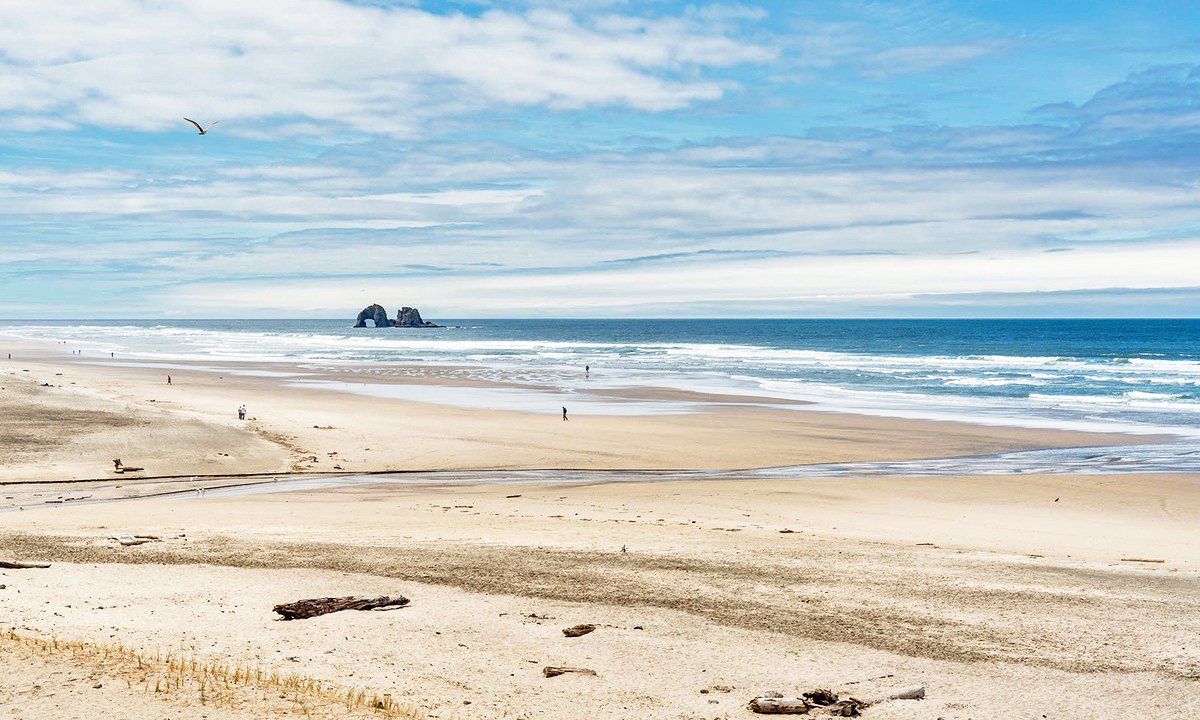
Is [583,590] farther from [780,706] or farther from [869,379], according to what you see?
[869,379]

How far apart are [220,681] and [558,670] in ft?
10.8

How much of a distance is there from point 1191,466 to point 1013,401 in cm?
2028

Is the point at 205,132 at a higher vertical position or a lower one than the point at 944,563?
higher

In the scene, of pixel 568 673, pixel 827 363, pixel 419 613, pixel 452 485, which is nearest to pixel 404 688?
pixel 568 673

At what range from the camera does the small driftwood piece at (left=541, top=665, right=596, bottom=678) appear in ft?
31.9

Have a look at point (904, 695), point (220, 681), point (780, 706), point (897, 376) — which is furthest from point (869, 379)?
point (220, 681)

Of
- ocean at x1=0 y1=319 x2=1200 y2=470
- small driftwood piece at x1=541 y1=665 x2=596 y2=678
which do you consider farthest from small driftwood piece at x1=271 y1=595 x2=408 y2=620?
ocean at x1=0 y1=319 x2=1200 y2=470

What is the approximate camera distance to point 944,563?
1454 cm

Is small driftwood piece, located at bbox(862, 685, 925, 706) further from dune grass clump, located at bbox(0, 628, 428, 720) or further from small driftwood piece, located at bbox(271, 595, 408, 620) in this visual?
small driftwood piece, located at bbox(271, 595, 408, 620)

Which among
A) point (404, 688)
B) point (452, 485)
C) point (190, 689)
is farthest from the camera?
point (452, 485)

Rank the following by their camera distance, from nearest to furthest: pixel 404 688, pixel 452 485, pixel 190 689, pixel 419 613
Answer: pixel 190 689
pixel 404 688
pixel 419 613
pixel 452 485

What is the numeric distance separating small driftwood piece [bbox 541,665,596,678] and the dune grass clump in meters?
1.57

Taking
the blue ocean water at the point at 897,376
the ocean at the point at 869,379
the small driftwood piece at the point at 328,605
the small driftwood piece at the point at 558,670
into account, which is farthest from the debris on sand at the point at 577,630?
the blue ocean water at the point at 897,376

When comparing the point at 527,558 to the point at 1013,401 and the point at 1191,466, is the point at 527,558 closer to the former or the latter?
the point at 1191,466
